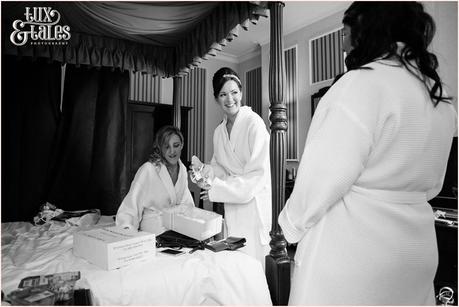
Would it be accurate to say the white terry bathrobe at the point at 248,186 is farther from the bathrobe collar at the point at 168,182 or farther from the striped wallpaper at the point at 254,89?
the striped wallpaper at the point at 254,89

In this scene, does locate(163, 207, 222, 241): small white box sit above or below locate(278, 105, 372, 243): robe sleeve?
below

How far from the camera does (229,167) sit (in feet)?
5.32

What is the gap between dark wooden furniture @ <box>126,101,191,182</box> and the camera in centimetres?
321

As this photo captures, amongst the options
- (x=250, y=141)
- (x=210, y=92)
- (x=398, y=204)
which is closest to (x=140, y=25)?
Result: (x=250, y=141)

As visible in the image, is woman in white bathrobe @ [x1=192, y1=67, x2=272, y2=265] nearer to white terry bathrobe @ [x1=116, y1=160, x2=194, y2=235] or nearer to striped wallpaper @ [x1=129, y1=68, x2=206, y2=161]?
white terry bathrobe @ [x1=116, y1=160, x2=194, y2=235]

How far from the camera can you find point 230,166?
162 centimetres

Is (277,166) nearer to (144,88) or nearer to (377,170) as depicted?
(377,170)

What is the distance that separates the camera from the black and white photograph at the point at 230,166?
2.27ft

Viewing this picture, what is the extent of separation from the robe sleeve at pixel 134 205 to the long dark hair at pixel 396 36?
1.38m

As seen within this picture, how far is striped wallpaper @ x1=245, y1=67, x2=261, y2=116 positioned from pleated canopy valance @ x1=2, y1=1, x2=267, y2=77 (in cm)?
243

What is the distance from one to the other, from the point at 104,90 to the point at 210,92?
2.17m

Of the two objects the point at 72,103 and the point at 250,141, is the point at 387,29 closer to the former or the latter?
the point at 250,141

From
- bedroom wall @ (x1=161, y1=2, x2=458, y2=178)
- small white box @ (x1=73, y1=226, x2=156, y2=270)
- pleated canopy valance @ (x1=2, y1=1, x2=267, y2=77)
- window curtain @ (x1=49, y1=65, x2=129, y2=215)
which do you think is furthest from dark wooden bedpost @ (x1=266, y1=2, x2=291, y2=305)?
window curtain @ (x1=49, y1=65, x2=129, y2=215)

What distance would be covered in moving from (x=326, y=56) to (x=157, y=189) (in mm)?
2613
